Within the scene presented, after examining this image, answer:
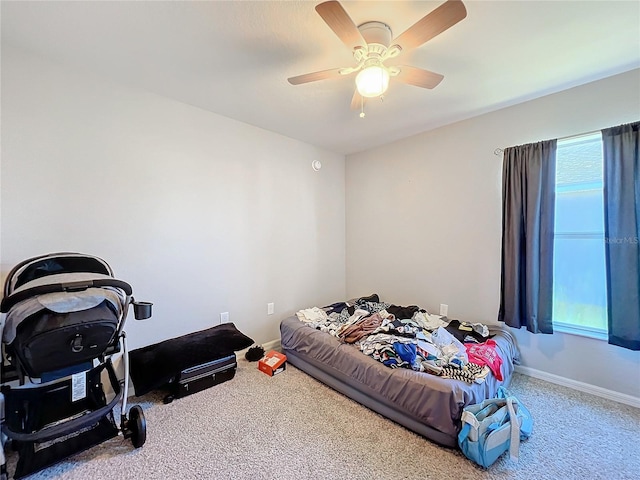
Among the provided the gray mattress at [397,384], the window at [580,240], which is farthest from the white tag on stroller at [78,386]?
the window at [580,240]

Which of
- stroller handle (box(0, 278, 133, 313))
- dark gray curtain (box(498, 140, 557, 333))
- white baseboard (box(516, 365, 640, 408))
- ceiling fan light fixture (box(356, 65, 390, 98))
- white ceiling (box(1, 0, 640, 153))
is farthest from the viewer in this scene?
dark gray curtain (box(498, 140, 557, 333))

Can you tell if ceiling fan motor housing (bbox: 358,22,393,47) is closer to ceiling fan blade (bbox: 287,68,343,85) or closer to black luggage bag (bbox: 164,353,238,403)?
ceiling fan blade (bbox: 287,68,343,85)

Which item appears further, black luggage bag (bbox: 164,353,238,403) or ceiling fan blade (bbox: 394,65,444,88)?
black luggage bag (bbox: 164,353,238,403)

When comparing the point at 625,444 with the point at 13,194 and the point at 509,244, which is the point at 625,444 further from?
the point at 13,194

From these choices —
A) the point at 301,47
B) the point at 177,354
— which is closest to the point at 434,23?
the point at 301,47

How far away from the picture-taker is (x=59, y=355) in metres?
1.50

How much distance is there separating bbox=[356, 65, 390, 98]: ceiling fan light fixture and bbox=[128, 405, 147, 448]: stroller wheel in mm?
2460

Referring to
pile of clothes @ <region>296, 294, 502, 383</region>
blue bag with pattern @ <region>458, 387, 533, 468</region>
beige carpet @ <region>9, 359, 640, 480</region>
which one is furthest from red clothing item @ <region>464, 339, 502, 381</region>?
beige carpet @ <region>9, 359, 640, 480</region>

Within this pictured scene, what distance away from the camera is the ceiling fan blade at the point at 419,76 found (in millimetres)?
1707

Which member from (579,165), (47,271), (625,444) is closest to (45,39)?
(47,271)

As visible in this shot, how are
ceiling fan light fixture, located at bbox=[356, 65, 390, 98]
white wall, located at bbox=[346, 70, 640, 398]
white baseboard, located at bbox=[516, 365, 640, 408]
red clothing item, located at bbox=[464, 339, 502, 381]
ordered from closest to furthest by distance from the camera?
ceiling fan light fixture, located at bbox=[356, 65, 390, 98], red clothing item, located at bbox=[464, 339, 502, 381], white baseboard, located at bbox=[516, 365, 640, 408], white wall, located at bbox=[346, 70, 640, 398]

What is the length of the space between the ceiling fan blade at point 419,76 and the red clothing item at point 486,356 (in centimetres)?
197

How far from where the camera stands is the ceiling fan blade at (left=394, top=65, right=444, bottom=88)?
171cm

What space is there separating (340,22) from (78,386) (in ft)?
8.18
